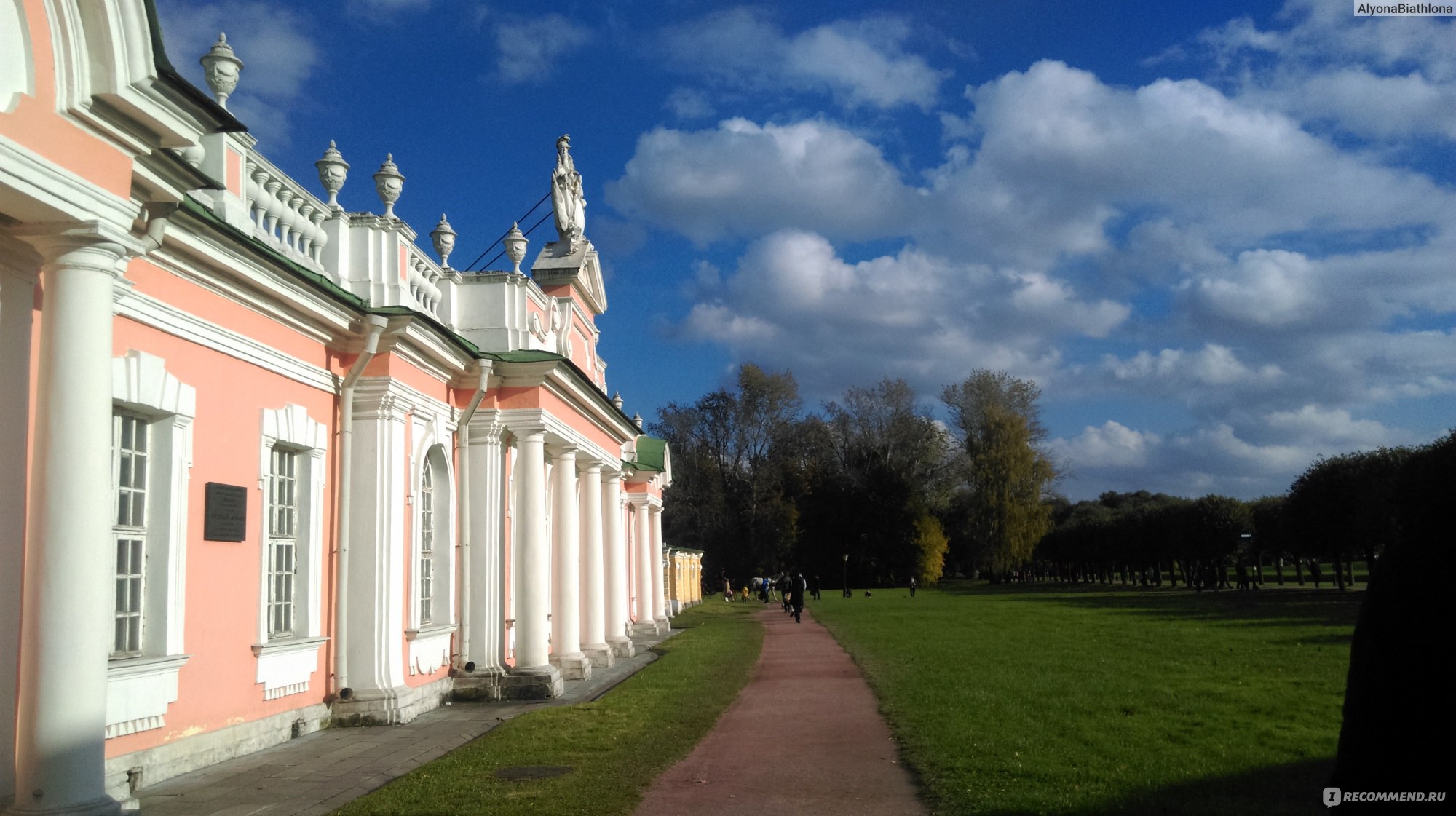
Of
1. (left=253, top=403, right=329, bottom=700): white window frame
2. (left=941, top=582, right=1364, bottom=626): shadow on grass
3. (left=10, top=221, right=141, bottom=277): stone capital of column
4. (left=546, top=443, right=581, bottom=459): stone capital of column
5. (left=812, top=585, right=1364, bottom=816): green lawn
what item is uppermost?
(left=10, top=221, right=141, bottom=277): stone capital of column

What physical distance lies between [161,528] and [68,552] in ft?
9.31

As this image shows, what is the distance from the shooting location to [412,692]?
40.2 ft

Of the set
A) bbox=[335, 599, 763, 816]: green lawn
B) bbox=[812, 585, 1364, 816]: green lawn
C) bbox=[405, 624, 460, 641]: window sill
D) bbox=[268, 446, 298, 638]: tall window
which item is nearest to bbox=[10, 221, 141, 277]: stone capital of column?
bbox=[335, 599, 763, 816]: green lawn

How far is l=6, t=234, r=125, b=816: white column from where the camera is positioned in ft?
19.4

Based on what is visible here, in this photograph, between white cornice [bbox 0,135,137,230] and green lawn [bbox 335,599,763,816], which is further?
green lawn [bbox 335,599,763,816]

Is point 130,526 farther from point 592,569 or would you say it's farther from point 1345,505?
point 1345,505

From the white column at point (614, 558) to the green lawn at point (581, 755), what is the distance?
5935mm

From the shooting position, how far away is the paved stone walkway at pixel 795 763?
7.31 meters

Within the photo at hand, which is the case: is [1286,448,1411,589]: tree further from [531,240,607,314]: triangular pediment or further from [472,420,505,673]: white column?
[472,420,505,673]: white column

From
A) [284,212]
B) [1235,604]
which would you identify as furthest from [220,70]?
[1235,604]

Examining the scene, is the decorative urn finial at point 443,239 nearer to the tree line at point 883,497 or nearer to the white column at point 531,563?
the white column at point 531,563

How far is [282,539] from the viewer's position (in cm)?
1094

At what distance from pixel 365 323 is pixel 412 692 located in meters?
4.25

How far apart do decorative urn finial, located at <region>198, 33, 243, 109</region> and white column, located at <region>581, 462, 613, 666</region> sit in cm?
1056
